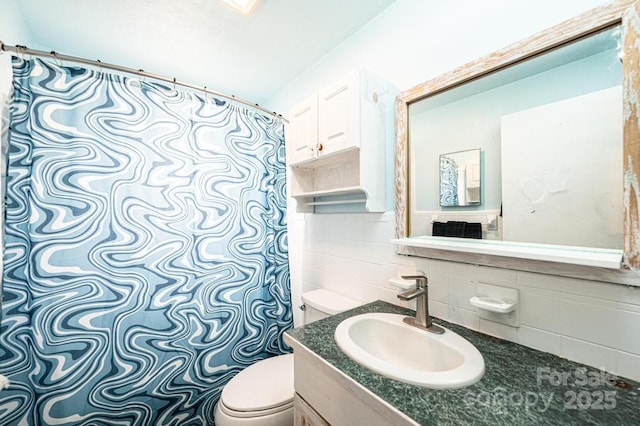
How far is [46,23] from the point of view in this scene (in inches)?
52.1

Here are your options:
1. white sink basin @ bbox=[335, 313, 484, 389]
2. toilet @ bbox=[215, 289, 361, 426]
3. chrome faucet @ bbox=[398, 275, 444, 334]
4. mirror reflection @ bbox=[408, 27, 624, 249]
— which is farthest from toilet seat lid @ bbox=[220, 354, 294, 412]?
mirror reflection @ bbox=[408, 27, 624, 249]

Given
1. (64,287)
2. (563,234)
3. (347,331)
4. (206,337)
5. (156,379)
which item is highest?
(563,234)

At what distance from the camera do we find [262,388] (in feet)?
3.83

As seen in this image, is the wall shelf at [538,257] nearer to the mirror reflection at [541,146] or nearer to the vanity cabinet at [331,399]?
the mirror reflection at [541,146]

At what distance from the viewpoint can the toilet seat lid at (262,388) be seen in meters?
1.07

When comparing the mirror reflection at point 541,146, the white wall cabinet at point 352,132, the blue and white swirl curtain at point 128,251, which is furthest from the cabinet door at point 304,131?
the mirror reflection at point 541,146

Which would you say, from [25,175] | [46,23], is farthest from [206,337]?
[46,23]

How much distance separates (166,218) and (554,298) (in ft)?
5.57

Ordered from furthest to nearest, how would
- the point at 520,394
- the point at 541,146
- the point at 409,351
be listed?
the point at 409,351 → the point at 541,146 → the point at 520,394

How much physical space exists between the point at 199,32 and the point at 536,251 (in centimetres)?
190

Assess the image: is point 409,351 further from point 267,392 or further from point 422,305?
point 267,392

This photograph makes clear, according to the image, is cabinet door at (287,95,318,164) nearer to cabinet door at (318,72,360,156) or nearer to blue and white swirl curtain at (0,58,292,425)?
cabinet door at (318,72,360,156)

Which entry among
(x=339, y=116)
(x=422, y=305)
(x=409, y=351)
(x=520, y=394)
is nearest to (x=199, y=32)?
(x=339, y=116)

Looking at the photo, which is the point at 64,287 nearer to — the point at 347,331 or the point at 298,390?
the point at 298,390
